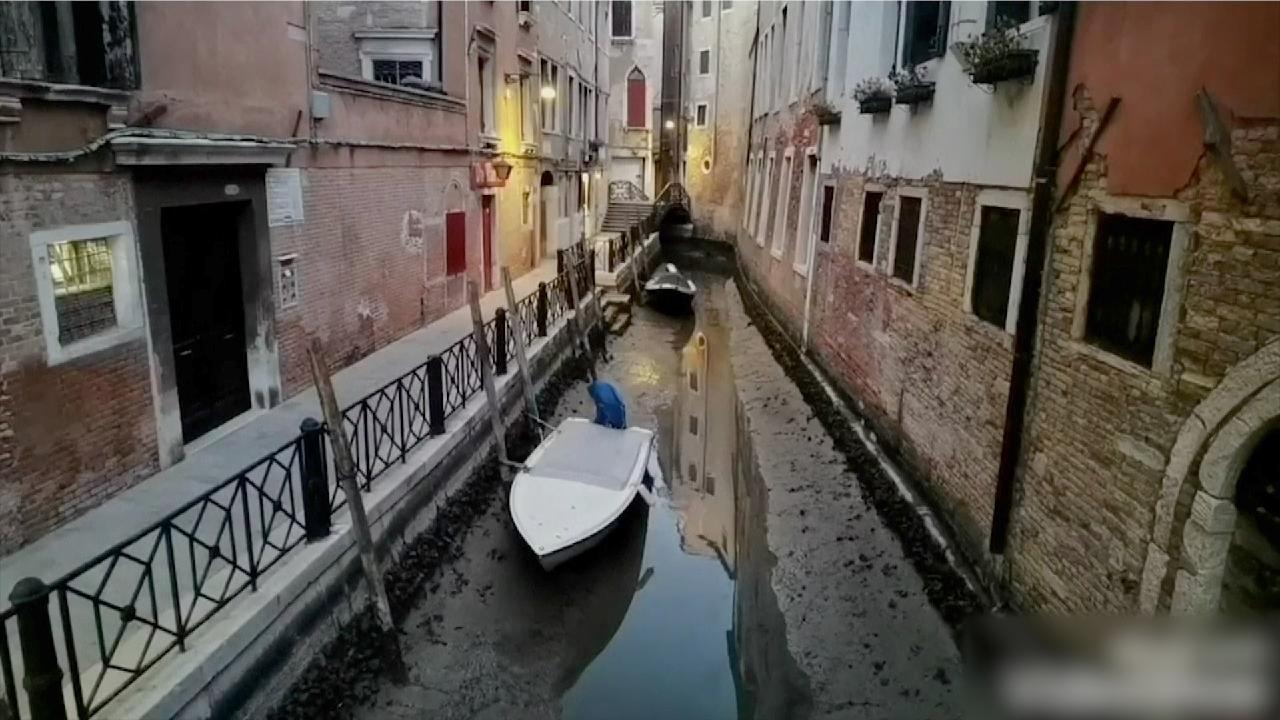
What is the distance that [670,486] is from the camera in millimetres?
9258

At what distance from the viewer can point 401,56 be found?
12055mm

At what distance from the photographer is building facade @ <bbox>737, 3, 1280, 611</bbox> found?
11.5ft

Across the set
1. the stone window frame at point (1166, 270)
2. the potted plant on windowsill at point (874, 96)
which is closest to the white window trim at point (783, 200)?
the potted plant on windowsill at point (874, 96)

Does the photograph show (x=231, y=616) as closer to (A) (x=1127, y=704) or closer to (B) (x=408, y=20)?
(A) (x=1127, y=704)

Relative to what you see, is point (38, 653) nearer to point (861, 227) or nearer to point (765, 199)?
point (861, 227)

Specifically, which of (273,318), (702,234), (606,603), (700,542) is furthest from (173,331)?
(702,234)

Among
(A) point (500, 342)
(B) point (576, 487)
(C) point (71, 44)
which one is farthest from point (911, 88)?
(C) point (71, 44)

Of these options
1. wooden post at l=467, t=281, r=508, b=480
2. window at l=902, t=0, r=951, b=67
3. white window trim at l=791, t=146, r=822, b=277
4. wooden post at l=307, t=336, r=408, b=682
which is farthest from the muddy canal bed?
window at l=902, t=0, r=951, b=67

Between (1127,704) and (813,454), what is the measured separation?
28.1 feet

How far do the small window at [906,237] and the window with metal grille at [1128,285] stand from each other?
3.01m

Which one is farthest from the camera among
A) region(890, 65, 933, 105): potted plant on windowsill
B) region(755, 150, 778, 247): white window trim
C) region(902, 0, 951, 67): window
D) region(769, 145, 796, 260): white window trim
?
region(755, 150, 778, 247): white window trim

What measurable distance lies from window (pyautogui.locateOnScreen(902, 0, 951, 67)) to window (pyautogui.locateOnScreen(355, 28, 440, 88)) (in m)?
6.71

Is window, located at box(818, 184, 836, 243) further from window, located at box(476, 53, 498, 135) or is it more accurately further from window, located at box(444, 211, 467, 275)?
window, located at box(476, 53, 498, 135)

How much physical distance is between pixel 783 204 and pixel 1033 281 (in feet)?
36.7
